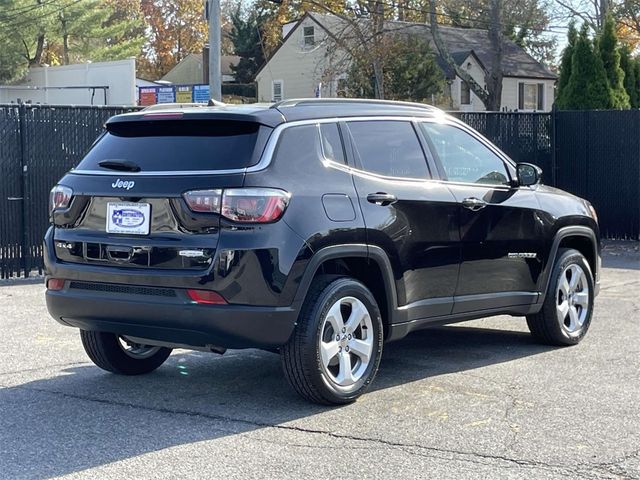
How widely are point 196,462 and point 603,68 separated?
15744 mm

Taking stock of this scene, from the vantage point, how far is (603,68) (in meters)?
18.6

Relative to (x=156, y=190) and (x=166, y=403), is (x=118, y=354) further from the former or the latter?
(x=156, y=190)

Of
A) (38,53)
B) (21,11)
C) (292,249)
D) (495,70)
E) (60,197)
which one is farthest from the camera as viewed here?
(38,53)

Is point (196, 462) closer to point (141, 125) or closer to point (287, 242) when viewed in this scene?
point (287, 242)

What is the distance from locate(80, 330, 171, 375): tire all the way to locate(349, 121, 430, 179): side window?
6.72 feet

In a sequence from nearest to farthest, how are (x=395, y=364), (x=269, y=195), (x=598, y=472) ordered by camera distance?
(x=598, y=472), (x=269, y=195), (x=395, y=364)

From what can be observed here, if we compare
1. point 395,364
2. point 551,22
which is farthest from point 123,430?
point 551,22

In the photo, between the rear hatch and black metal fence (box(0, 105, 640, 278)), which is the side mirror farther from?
A: black metal fence (box(0, 105, 640, 278))

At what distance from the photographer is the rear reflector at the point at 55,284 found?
5928mm

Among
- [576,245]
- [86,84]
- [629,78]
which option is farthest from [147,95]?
[576,245]

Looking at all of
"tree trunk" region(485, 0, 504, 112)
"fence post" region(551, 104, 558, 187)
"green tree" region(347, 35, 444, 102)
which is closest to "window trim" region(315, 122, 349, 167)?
"fence post" region(551, 104, 558, 187)

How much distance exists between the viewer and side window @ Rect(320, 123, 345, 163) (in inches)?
237

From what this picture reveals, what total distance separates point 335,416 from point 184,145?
1858mm

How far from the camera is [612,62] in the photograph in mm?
18906
